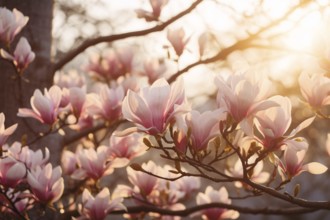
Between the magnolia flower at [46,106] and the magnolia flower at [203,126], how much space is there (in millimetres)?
737

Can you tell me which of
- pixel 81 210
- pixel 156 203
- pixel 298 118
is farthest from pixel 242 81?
pixel 298 118

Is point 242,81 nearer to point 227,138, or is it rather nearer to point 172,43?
point 227,138

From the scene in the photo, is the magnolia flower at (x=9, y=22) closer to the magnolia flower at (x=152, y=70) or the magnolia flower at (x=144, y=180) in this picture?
the magnolia flower at (x=144, y=180)

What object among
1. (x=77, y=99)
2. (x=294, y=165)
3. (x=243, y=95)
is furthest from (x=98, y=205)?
(x=243, y=95)

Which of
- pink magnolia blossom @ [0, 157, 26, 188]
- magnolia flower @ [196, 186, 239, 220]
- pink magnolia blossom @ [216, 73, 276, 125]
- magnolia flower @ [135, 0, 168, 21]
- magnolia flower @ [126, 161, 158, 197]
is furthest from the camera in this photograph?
magnolia flower @ [196, 186, 239, 220]

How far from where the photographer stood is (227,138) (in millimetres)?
1364

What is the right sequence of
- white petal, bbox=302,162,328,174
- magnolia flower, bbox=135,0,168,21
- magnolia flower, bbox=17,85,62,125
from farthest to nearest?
→ magnolia flower, bbox=135,0,168,21, magnolia flower, bbox=17,85,62,125, white petal, bbox=302,162,328,174

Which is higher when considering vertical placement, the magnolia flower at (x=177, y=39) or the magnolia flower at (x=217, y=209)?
the magnolia flower at (x=177, y=39)

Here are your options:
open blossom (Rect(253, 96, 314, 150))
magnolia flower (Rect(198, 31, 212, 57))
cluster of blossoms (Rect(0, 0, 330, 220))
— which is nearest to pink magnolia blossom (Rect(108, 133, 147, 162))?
cluster of blossoms (Rect(0, 0, 330, 220))

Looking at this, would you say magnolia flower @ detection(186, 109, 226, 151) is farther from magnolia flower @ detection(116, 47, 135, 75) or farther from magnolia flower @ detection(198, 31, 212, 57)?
magnolia flower @ detection(116, 47, 135, 75)

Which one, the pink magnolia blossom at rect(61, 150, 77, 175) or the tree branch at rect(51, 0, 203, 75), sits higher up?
the tree branch at rect(51, 0, 203, 75)

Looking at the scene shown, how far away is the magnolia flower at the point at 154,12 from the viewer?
2328 millimetres

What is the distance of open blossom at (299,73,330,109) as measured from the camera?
158 cm

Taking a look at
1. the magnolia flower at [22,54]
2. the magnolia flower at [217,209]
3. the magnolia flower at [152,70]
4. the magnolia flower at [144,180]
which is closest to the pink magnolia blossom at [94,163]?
the magnolia flower at [144,180]
